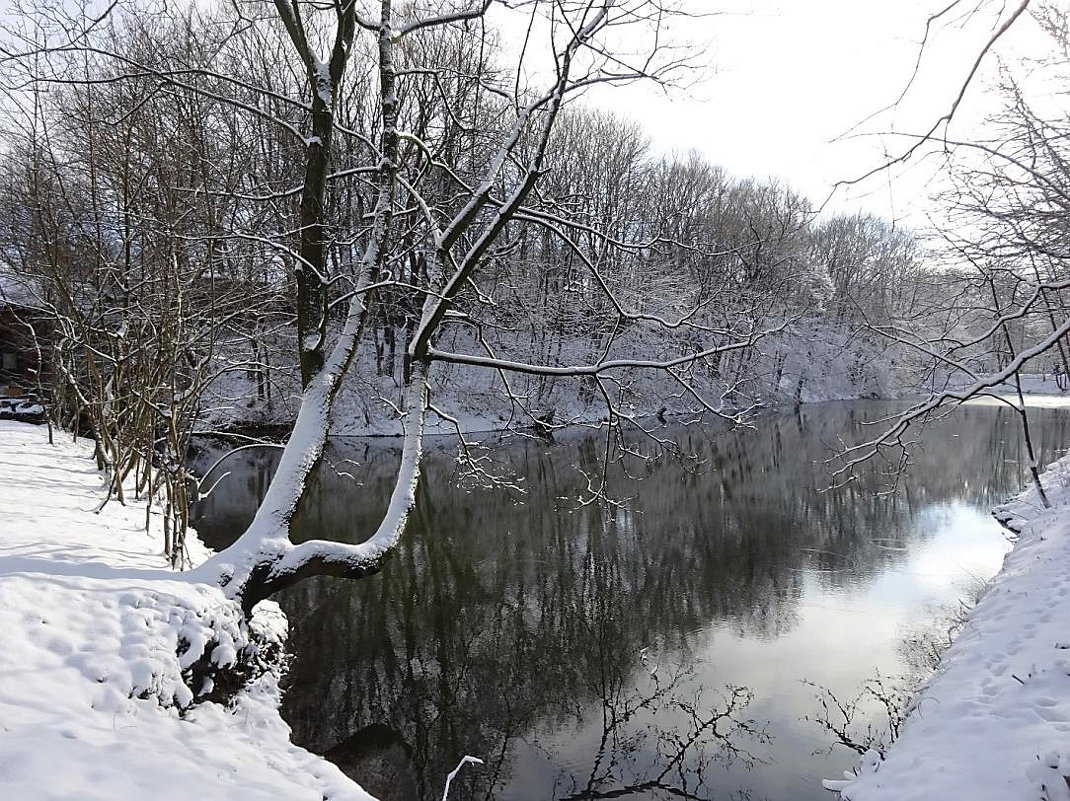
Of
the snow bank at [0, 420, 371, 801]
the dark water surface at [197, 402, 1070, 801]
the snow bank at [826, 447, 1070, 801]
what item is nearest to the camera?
the snow bank at [0, 420, 371, 801]

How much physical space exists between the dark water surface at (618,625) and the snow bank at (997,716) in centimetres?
83

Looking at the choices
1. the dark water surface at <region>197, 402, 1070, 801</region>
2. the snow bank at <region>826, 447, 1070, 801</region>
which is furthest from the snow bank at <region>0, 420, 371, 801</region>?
the snow bank at <region>826, 447, 1070, 801</region>

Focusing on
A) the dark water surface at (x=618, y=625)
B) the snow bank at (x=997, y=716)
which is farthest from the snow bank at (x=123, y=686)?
the snow bank at (x=997, y=716)

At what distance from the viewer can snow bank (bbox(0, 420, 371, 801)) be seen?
2.93 m

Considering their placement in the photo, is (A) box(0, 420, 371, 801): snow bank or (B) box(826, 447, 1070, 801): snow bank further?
(B) box(826, 447, 1070, 801): snow bank

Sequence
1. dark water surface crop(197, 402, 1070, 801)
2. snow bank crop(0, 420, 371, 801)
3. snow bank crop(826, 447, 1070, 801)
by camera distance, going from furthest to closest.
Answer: dark water surface crop(197, 402, 1070, 801) < snow bank crop(826, 447, 1070, 801) < snow bank crop(0, 420, 371, 801)

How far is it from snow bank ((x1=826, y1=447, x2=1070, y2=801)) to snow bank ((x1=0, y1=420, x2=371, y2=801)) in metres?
3.24

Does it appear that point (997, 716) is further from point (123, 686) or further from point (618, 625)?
point (123, 686)

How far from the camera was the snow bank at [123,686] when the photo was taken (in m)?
2.93

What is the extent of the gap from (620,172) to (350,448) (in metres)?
17.8

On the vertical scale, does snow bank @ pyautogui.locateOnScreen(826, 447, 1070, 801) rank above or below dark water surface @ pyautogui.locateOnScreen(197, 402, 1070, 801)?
above

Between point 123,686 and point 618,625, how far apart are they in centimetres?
524

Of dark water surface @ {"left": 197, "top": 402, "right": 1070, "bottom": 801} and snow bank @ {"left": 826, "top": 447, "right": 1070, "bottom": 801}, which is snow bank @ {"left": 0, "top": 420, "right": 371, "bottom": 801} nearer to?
dark water surface @ {"left": 197, "top": 402, "right": 1070, "bottom": 801}

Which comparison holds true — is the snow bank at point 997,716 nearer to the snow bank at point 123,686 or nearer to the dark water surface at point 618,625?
the dark water surface at point 618,625
